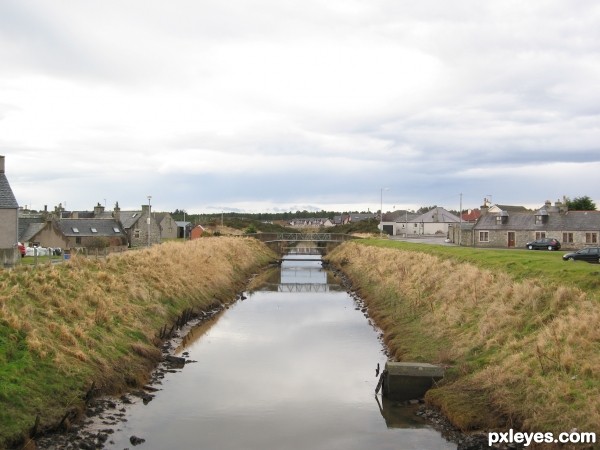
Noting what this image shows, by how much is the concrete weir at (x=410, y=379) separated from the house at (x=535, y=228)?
184 ft

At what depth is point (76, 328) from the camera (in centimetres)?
2258

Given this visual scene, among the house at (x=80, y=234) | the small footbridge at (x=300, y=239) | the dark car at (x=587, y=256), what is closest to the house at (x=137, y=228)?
the house at (x=80, y=234)

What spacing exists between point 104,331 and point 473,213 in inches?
5570

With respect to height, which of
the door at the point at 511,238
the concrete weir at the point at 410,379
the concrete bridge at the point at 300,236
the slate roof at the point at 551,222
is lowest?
the concrete weir at the point at 410,379

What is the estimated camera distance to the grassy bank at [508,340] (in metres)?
15.8

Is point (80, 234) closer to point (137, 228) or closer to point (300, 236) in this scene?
point (137, 228)

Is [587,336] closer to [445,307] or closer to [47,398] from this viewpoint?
[445,307]

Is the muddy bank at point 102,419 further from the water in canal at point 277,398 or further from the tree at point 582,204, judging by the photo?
the tree at point 582,204

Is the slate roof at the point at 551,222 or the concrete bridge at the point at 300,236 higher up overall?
the slate roof at the point at 551,222

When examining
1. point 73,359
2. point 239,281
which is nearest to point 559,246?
point 239,281

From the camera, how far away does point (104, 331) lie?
79.6ft

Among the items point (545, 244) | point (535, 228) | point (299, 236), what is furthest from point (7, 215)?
point (299, 236)

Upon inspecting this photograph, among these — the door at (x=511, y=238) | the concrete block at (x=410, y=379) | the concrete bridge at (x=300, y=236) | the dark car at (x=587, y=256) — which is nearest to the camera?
the concrete block at (x=410, y=379)

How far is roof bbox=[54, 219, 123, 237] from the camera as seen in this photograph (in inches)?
2935
